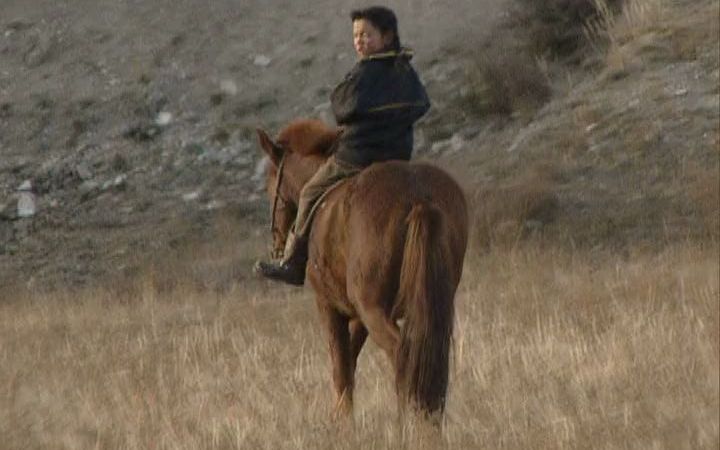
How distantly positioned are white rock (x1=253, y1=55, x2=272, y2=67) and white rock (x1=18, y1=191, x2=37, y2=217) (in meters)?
4.51

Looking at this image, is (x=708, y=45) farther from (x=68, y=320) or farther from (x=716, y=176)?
(x=68, y=320)

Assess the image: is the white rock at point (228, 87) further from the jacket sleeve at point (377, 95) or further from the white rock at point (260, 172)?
the jacket sleeve at point (377, 95)

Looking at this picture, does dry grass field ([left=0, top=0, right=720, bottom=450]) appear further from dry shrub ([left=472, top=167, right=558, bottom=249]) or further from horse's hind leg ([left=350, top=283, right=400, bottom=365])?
horse's hind leg ([left=350, top=283, right=400, bottom=365])

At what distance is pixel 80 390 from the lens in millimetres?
11430

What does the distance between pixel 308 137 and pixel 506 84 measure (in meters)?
14.2

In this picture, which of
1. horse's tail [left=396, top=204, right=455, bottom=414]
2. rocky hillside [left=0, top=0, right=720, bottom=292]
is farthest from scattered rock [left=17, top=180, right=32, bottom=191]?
horse's tail [left=396, top=204, right=455, bottom=414]

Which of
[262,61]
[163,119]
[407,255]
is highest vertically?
[407,255]

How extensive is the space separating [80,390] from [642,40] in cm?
1355

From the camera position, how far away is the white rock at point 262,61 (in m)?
27.8

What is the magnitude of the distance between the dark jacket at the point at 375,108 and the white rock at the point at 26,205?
47.8 ft

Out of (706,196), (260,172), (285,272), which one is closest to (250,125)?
(260,172)

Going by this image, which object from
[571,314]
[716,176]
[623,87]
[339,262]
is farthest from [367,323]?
[623,87]

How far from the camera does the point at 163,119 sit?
1066 inches

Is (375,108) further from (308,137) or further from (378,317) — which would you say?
(378,317)
